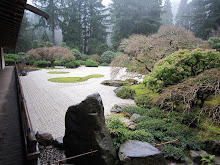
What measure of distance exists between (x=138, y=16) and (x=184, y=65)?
1164 inches

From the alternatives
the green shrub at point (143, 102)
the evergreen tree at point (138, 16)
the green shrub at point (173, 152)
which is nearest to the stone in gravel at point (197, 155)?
the green shrub at point (173, 152)

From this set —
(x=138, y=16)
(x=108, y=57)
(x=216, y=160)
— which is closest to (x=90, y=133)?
(x=216, y=160)

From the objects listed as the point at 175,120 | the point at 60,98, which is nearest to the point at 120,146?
the point at 175,120

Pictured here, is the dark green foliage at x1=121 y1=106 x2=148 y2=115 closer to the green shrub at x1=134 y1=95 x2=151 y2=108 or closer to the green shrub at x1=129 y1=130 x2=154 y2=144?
the green shrub at x1=134 y1=95 x2=151 y2=108

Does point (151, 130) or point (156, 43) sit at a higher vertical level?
point (156, 43)

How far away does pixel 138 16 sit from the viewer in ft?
106

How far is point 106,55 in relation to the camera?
31406 millimetres

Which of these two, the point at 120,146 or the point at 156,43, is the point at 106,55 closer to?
the point at 156,43

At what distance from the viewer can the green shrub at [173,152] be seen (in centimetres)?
387

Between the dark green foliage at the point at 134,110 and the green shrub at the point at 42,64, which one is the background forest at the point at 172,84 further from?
the green shrub at the point at 42,64

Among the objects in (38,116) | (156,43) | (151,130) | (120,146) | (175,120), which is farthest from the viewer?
(156,43)

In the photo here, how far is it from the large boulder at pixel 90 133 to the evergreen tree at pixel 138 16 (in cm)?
3007

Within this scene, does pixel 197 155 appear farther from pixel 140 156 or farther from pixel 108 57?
pixel 108 57

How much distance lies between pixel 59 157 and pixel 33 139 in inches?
68.6
